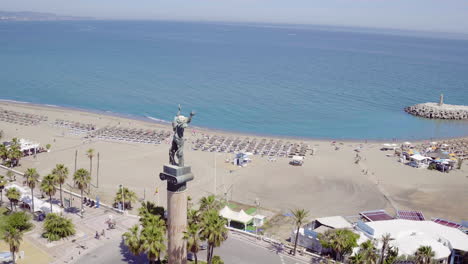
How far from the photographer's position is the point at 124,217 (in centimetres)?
3634

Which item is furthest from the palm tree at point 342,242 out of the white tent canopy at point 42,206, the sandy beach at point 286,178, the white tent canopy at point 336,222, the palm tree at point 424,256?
the white tent canopy at point 42,206

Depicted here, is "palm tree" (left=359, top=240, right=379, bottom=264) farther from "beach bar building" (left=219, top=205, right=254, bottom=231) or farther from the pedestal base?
"beach bar building" (left=219, top=205, right=254, bottom=231)

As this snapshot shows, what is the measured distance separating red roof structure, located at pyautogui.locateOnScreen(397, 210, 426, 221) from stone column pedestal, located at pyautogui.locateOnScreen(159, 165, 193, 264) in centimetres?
2469

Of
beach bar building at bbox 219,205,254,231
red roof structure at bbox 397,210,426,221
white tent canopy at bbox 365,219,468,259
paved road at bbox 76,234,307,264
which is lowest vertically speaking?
paved road at bbox 76,234,307,264

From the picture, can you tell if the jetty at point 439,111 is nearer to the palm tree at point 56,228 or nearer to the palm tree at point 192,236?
the palm tree at point 192,236

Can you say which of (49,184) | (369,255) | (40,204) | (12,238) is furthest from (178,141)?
(40,204)

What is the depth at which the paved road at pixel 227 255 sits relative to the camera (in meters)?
29.2

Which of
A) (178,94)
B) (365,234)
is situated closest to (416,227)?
(365,234)

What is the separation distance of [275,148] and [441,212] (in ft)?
85.6

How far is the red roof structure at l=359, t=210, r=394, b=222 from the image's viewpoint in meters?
38.3

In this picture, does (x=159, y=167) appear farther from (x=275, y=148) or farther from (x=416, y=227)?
(x=416, y=227)

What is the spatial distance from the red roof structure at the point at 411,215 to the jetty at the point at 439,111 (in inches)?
2357

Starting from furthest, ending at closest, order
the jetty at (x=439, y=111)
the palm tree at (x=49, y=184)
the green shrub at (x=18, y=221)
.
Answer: the jetty at (x=439, y=111), the palm tree at (x=49, y=184), the green shrub at (x=18, y=221)

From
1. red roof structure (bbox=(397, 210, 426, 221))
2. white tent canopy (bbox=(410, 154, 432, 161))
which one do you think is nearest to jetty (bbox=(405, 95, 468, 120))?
white tent canopy (bbox=(410, 154, 432, 161))
